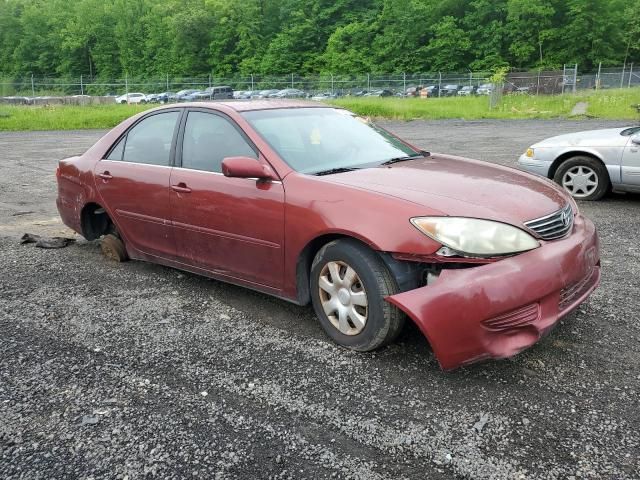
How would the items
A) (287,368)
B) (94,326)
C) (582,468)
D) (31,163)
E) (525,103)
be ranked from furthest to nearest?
(525,103), (31,163), (94,326), (287,368), (582,468)

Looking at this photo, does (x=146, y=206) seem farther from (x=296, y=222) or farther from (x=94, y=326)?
(x=296, y=222)

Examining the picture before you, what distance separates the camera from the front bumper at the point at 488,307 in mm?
2828

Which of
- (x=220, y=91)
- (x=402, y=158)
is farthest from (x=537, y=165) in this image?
(x=220, y=91)

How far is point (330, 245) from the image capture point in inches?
133

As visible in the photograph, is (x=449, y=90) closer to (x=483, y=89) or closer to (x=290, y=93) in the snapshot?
(x=483, y=89)

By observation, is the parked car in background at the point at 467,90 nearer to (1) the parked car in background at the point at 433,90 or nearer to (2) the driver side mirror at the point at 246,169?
(1) the parked car in background at the point at 433,90

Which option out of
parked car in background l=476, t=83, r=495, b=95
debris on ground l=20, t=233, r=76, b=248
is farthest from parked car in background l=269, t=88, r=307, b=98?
debris on ground l=20, t=233, r=76, b=248

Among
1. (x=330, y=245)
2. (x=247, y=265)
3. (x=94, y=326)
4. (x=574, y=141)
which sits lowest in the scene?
(x=94, y=326)

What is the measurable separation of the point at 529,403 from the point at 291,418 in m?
1.19

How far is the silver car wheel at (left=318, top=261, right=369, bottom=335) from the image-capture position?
329cm

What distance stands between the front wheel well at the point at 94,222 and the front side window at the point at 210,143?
57.6 inches

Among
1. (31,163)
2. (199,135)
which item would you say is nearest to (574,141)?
(199,135)

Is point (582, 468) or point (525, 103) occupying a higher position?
point (525, 103)

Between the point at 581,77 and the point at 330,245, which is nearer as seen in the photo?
the point at 330,245
